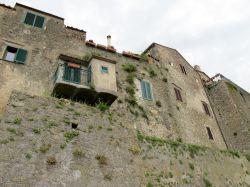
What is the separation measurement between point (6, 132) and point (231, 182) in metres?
12.1

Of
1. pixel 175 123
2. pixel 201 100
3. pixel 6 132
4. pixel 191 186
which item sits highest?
pixel 201 100

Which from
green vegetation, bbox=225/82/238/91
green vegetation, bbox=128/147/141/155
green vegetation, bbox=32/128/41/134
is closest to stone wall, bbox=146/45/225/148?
green vegetation, bbox=225/82/238/91

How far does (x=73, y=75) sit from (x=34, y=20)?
5.72 meters

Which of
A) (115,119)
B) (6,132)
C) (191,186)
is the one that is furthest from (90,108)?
(191,186)

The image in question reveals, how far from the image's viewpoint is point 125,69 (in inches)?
778

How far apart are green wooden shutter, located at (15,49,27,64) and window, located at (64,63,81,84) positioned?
8.41 feet

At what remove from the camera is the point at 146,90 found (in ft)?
63.4

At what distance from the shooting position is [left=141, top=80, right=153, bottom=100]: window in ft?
62.0

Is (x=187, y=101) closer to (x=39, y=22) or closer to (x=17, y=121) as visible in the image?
(x=39, y=22)

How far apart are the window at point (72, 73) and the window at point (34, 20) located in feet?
15.4

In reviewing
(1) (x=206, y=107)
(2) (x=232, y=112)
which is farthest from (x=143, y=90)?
(2) (x=232, y=112)

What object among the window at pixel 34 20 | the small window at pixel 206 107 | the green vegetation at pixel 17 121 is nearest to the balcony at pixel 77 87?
the green vegetation at pixel 17 121

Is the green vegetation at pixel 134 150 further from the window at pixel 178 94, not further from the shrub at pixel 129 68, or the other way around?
the window at pixel 178 94

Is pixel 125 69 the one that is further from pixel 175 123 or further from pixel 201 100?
pixel 201 100
